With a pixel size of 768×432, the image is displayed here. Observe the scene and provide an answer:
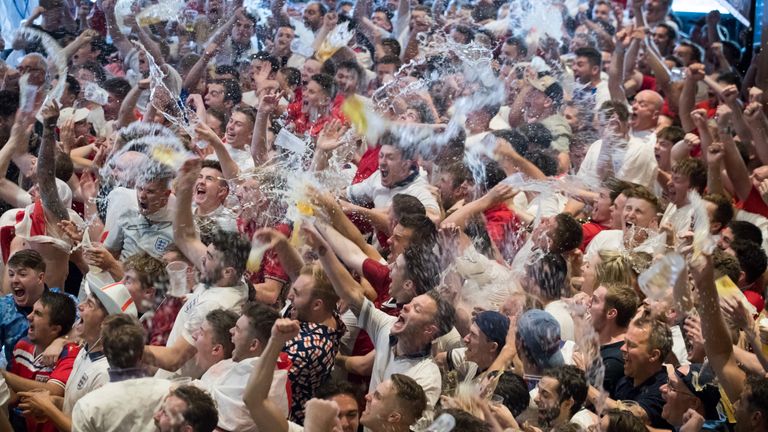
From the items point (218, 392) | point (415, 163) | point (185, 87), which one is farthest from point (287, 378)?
point (185, 87)

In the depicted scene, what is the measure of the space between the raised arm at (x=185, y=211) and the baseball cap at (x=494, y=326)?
178cm

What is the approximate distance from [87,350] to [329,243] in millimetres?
1492

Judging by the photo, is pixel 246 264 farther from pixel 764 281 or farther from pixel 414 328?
pixel 764 281

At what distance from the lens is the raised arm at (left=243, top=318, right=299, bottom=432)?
5.44 metres

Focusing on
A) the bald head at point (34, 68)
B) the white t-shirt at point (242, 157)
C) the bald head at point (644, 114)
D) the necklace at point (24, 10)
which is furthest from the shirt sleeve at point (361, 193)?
the necklace at point (24, 10)

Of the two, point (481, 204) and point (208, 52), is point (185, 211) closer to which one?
point (481, 204)

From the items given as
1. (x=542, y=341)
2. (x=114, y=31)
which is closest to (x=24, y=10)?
(x=114, y=31)

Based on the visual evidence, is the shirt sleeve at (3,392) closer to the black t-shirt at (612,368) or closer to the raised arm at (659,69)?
the black t-shirt at (612,368)

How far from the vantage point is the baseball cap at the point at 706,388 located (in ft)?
18.7

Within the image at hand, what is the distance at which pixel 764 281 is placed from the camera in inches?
294

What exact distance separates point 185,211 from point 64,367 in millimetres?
1258

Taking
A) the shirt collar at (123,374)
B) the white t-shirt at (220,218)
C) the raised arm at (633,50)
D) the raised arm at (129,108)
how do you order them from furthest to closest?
the raised arm at (633,50), the raised arm at (129,108), the white t-shirt at (220,218), the shirt collar at (123,374)

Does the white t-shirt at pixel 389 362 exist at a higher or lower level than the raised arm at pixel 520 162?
higher

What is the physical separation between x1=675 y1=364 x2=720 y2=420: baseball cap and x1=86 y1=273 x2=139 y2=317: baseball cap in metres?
2.72
